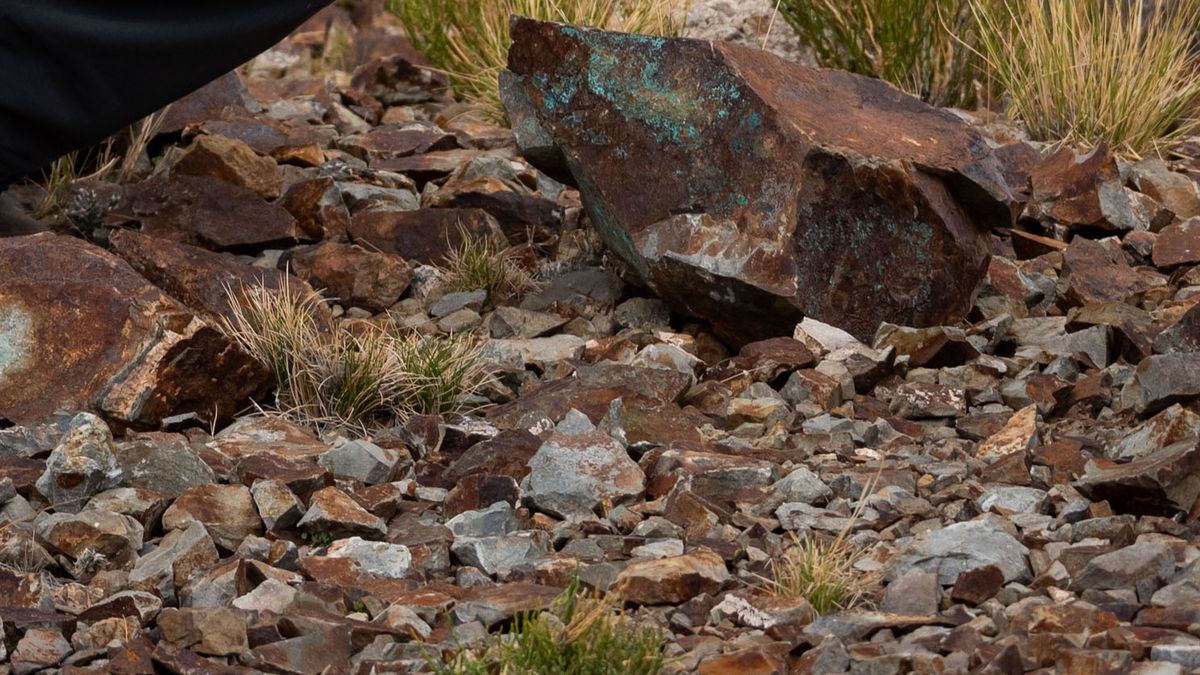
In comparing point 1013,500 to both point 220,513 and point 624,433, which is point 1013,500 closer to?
point 624,433

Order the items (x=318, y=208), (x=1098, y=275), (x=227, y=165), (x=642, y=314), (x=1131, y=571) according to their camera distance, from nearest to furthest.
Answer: (x=1131, y=571)
(x=642, y=314)
(x=1098, y=275)
(x=318, y=208)
(x=227, y=165)

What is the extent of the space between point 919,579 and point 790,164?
189 centimetres

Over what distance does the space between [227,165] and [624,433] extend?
2.56 metres

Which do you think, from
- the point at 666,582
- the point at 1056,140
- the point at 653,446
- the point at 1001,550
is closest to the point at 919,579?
the point at 1001,550

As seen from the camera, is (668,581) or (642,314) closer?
(668,581)

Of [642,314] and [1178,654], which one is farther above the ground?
[1178,654]

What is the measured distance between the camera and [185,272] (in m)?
4.93

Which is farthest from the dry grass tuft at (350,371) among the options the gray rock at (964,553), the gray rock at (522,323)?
the gray rock at (964,553)

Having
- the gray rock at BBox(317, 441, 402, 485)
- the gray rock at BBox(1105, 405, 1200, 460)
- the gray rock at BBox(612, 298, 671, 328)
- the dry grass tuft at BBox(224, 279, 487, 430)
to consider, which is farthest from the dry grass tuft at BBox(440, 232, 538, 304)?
the gray rock at BBox(1105, 405, 1200, 460)

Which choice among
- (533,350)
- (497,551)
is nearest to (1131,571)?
(497,551)

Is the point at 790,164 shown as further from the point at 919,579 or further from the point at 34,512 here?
the point at 34,512

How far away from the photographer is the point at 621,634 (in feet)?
9.11

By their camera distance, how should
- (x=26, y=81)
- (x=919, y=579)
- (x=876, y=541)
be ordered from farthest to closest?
(x=26, y=81) → (x=876, y=541) → (x=919, y=579)

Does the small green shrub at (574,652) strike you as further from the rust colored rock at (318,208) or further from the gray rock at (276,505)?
the rust colored rock at (318,208)
